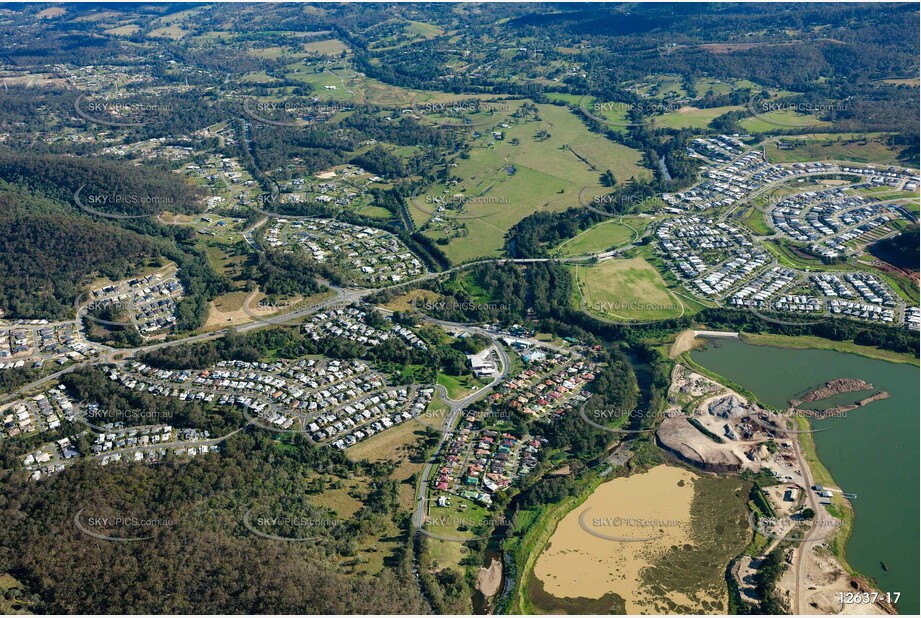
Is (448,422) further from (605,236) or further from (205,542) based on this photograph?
(605,236)

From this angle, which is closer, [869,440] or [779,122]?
[869,440]

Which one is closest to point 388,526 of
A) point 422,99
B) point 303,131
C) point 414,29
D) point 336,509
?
point 336,509

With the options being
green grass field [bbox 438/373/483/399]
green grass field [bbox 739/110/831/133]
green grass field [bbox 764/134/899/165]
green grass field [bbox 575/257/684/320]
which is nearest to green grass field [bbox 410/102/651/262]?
green grass field [bbox 575/257/684/320]

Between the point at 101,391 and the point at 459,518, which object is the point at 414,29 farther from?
the point at 459,518

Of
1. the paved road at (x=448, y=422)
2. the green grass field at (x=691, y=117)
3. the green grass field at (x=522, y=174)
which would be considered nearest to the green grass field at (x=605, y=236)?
the green grass field at (x=522, y=174)

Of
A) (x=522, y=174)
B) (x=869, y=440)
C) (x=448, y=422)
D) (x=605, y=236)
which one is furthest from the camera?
(x=522, y=174)

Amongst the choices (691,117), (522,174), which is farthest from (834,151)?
(522,174)
